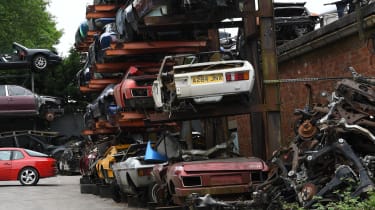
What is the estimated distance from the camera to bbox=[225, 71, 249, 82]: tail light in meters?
10.8

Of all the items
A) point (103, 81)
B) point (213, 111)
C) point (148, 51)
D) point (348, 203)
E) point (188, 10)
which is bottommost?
point (348, 203)

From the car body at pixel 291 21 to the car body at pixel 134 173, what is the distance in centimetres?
639

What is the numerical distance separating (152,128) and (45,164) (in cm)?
774

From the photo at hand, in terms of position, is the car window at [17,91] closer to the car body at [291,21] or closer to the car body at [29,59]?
the car body at [29,59]

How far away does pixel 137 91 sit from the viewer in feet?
49.9

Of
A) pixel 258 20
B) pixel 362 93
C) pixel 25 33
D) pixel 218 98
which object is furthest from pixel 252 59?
pixel 25 33

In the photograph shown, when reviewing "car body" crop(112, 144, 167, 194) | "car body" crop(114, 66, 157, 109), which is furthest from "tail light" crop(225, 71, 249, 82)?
"car body" crop(114, 66, 157, 109)

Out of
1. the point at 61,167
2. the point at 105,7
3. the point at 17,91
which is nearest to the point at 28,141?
the point at 17,91

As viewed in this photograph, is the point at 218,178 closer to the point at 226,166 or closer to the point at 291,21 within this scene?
Result: the point at 226,166

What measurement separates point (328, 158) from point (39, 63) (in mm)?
26787

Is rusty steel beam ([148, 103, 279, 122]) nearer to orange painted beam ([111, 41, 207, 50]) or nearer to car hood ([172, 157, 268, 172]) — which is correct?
car hood ([172, 157, 268, 172])

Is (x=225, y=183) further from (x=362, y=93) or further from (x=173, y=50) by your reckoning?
(x=173, y=50)

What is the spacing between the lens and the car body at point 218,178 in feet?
32.7

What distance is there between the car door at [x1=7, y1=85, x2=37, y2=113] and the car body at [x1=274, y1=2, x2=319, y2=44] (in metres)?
19.0
